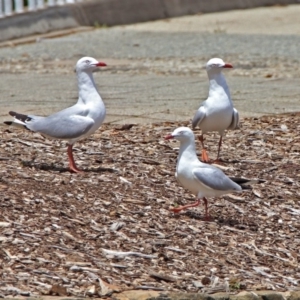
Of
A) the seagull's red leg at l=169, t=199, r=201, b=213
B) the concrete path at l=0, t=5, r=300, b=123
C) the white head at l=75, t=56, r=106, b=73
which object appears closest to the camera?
the seagull's red leg at l=169, t=199, r=201, b=213

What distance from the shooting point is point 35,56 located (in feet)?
45.3

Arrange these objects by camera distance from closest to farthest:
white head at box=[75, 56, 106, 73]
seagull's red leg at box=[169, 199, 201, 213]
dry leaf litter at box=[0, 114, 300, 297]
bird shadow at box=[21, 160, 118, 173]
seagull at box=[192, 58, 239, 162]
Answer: dry leaf litter at box=[0, 114, 300, 297], seagull's red leg at box=[169, 199, 201, 213], bird shadow at box=[21, 160, 118, 173], white head at box=[75, 56, 106, 73], seagull at box=[192, 58, 239, 162]

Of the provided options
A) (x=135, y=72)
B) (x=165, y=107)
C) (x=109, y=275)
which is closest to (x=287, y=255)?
(x=109, y=275)

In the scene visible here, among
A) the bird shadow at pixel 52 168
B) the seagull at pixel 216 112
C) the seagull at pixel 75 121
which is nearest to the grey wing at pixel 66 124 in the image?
the seagull at pixel 75 121

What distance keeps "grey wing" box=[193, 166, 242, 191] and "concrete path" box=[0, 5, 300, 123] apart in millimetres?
2780

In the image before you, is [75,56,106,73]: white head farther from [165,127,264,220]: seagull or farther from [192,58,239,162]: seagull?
[165,127,264,220]: seagull

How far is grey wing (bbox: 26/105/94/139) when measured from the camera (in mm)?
6762

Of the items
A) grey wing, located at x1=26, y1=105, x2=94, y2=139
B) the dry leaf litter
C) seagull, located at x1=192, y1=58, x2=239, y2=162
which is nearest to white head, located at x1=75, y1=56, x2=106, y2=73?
grey wing, located at x1=26, y1=105, x2=94, y2=139

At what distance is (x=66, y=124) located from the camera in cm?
681

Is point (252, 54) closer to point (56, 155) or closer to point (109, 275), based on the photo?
point (56, 155)

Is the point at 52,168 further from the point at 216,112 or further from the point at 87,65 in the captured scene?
the point at 216,112

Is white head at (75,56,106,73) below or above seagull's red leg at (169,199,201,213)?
above

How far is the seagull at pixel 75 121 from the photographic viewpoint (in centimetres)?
678

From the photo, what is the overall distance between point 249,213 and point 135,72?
20.2ft
